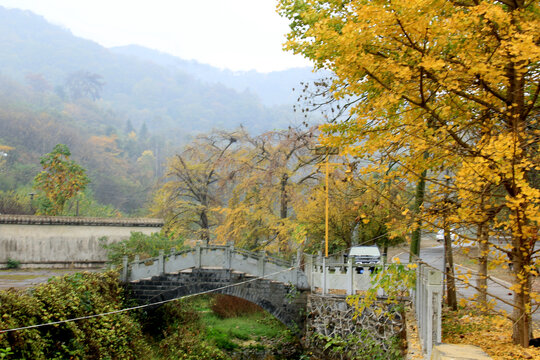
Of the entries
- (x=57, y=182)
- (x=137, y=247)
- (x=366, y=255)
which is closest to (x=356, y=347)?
(x=366, y=255)

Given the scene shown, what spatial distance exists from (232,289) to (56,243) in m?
8.76

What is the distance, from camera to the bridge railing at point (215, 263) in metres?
17.0

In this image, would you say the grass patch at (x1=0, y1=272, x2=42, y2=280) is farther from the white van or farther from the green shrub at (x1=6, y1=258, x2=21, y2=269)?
the white van

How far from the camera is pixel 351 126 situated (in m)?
7.81

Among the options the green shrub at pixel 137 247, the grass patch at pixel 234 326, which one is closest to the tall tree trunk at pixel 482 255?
the grass patch at pixel 234 326

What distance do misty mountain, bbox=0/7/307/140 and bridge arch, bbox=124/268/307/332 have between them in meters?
70.2

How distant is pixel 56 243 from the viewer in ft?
67.7

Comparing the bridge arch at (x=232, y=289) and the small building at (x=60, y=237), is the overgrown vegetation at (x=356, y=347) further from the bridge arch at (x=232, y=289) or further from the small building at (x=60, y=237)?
the small building at (x=60, y=237)

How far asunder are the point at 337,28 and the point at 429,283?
463 centimetres

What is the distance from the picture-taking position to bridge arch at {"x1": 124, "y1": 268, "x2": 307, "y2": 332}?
16.5 meters

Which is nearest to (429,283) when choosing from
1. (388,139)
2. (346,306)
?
(388,139)

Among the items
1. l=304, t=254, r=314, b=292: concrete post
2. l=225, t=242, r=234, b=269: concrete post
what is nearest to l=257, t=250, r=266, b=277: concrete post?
l=225, t=242, r=234, b=269: concrete post

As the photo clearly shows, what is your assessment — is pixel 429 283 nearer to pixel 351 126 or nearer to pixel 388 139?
pixel 388 139

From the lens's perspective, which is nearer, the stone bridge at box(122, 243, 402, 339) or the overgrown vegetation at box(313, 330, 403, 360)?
the overgrown vegetation at box(313, 330, 403, 360)
